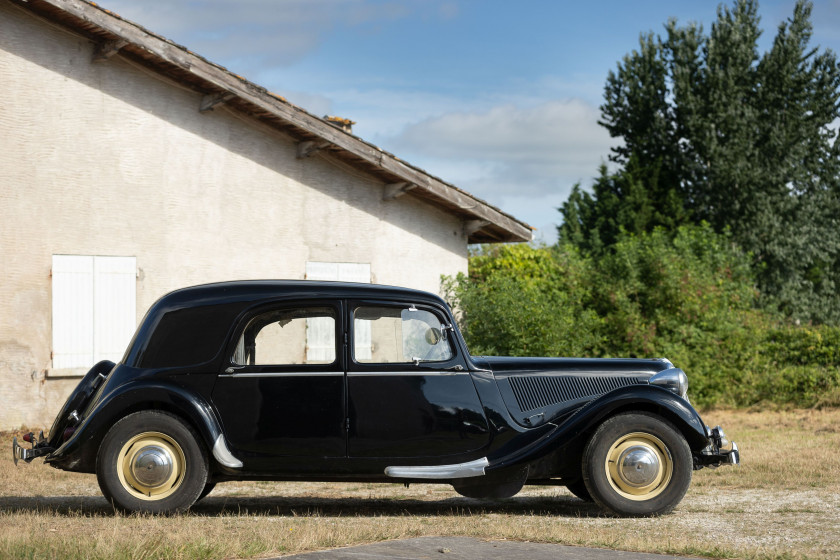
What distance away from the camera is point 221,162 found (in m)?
13.2

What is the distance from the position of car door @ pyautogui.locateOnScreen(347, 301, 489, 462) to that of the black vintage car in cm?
1

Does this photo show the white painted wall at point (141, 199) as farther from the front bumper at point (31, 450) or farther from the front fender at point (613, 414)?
the front fender at point (613, 414)

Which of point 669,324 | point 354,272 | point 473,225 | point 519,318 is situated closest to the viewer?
point 354,272

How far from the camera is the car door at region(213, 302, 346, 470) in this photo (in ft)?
22.3

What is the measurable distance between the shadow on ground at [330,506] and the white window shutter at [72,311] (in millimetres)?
4277

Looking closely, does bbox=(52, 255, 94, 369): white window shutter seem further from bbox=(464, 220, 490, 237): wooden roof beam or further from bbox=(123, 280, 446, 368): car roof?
bbox=(464, 220, 490, 237): wooden roof beam

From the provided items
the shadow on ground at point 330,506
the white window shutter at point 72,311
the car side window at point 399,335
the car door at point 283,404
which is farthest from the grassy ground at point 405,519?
the white window shutter at point 72,311

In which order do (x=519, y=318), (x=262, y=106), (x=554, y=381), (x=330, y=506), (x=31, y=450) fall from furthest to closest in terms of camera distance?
(x=519, y=318), (x=262, y=106), (x=330, y=506), (x=554, y=381), (x=31, y=450)

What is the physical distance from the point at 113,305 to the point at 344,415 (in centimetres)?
652

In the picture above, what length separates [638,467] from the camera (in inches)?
271

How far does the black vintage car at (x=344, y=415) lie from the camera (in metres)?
6.77

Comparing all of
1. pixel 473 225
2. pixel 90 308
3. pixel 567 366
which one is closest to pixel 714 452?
pixel 567 366

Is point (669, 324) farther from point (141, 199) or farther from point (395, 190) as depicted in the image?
point (141, 199)

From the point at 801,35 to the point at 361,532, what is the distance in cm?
3009
